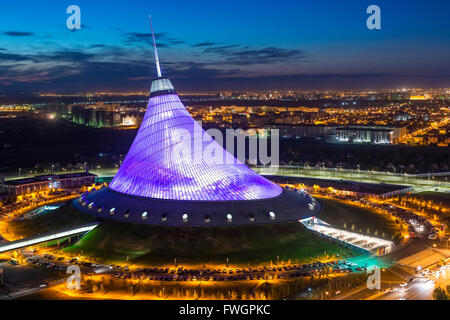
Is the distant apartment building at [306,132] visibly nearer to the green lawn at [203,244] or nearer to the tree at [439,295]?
the green lawn at [203,244]

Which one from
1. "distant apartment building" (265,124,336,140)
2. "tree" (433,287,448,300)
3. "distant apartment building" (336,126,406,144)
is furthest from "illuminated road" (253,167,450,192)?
"distant apartment building" (265,124,336,140)

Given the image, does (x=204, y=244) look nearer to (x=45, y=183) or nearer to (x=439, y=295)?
(x=439, y=295)

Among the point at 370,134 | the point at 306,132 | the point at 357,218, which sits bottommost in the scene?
the point at 357,218

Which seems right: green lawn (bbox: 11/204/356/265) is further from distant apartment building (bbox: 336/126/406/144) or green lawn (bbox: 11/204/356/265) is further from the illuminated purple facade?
distant apartment building (bbox: 336/126/406/144)

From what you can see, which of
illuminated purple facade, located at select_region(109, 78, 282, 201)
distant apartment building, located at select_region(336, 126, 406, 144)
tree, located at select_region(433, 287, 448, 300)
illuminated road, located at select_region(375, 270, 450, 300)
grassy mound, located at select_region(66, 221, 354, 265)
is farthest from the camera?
distant apartment building, located at select_region(336, 126, 406, 144)

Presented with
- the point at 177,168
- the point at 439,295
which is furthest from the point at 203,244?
the point at 439,295

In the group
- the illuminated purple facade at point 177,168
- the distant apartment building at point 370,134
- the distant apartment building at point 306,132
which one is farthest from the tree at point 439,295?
the distant apartment building at point 306,132

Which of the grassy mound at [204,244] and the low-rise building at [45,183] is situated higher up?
the low-rise building at [45,183]
